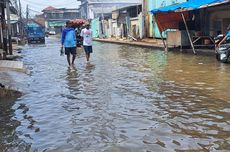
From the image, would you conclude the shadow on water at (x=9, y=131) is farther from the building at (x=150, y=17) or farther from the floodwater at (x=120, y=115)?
the building at (x=150, y=17)

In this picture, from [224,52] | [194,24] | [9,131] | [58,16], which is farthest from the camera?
[58,16]

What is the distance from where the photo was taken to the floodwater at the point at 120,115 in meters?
5.33

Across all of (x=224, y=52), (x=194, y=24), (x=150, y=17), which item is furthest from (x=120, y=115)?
(x=150, y=17)

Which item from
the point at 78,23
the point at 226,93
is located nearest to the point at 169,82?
the point at 226,93

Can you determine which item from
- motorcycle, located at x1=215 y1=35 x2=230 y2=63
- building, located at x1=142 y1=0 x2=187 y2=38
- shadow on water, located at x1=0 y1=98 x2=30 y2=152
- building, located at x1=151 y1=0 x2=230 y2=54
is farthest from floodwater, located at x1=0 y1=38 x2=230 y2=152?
building, located at x1=142 y1=0 x2=187 y2=38

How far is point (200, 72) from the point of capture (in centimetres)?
1255

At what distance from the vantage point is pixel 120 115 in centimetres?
687

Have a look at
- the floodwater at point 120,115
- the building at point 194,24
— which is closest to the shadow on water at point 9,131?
the floodwater at point 120,115

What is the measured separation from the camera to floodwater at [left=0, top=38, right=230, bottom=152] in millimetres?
5332

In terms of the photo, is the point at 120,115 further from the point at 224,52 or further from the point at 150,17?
the point at 150,17

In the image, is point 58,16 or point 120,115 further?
point 58,16

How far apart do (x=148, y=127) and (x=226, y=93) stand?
10.6 ft

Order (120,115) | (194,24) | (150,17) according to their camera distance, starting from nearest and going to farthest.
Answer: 1. (120,115)
2. (194,24)
3. (150,17)

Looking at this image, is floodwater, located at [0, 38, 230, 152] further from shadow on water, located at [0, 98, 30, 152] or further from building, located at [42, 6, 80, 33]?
building, located at [42, 6, 80, 33]
